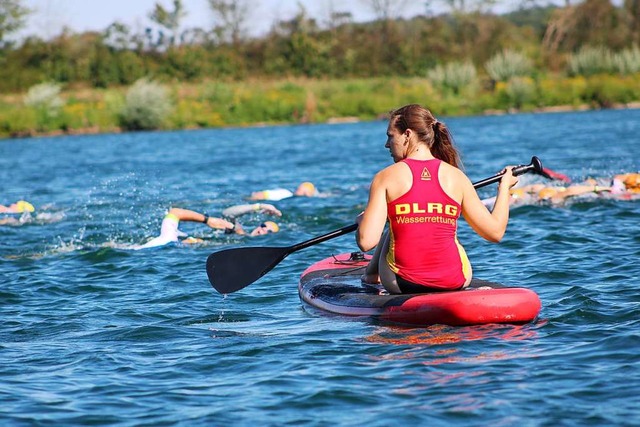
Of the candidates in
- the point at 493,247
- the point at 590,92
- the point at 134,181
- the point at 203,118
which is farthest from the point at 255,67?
the point at 493,247

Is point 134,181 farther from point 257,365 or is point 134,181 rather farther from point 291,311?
point 257,365

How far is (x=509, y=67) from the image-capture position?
1502 inches

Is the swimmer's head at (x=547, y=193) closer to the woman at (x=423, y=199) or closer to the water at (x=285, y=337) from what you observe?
the water at (x=285, y=337)

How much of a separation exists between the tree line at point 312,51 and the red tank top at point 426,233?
37703 mm

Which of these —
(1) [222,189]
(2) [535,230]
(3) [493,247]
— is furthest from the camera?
(1) [222,189]

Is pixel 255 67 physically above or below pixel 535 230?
above

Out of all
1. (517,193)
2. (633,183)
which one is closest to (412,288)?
(517,193)

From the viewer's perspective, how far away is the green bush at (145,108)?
114ft

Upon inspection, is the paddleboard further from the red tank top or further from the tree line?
the tree line

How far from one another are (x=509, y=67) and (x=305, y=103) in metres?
7.96

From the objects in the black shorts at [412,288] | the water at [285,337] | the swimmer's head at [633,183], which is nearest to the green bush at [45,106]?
the water at [285,337]

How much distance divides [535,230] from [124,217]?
17.1 feet

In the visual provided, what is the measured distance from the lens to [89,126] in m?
35.5

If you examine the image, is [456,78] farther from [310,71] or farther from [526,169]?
[526,169]
